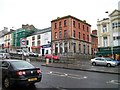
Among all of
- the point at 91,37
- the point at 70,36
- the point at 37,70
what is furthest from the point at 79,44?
the point at 37,70

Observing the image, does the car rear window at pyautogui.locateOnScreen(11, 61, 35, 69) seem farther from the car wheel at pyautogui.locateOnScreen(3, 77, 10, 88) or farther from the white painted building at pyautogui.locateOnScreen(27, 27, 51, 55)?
the white painted building at pyautogui.locateOnScreen(27, 27, 51, 55)

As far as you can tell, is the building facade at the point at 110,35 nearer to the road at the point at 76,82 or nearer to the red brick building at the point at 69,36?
the red brick building at the point at 69,36

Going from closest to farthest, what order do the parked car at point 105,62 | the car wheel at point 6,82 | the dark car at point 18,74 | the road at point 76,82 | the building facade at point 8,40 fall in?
the dark car at point 18,74 → the car wheel at point 6,82 → the road at point 76,82 → the parked car at point 105,62 → the building facade at point 8,40

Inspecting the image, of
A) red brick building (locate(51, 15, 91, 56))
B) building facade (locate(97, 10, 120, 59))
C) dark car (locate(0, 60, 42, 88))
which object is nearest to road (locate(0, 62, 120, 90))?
dark car (locate(0, 60, 42, 88))

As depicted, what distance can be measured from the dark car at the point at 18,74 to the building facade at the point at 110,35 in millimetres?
29091

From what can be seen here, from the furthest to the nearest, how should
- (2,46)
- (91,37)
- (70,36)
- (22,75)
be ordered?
(2,46) < (91,37) < (70,36) < (22,75)

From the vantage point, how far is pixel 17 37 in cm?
6862

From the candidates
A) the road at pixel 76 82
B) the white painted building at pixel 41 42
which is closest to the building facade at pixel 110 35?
the white painted building at pixel 41 42

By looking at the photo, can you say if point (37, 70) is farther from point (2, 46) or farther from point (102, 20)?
point (2, 46)

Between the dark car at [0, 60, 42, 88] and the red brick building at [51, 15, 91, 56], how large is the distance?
37.5m

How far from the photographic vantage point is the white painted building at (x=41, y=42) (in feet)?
182

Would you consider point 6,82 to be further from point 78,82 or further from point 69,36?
point 69,36

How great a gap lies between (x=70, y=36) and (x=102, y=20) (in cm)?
1101

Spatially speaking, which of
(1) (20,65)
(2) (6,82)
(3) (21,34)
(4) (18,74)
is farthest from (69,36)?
(4) (18,74)
